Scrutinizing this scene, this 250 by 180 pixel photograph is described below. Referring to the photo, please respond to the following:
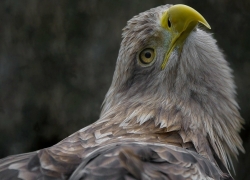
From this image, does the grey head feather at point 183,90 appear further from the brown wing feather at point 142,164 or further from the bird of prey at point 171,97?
the brown wing feather at point 142,164

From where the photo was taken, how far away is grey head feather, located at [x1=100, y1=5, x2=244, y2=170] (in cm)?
336

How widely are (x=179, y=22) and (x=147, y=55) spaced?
34cm

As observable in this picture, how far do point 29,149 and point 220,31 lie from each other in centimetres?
230

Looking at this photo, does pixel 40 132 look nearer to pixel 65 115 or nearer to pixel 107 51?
pixel 65 115

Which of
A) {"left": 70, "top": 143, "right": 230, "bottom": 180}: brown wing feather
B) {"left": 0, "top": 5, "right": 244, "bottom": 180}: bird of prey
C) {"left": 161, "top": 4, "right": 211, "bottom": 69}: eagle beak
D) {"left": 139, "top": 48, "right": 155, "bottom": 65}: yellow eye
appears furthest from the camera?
{"left": 139, "top": 48, "right": 155, "bottom": 65}: yellow eye

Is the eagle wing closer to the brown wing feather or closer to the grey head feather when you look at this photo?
the brown wing feather

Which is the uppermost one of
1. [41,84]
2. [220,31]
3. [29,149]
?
[220,31]

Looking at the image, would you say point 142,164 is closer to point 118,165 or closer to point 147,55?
point 118,165

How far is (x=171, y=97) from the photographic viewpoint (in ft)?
11.4

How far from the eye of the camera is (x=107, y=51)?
18.9 feet

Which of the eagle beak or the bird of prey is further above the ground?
the eagle beak

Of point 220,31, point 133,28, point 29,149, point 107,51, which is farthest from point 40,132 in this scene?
point 133,28

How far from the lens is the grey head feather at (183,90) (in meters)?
3.36

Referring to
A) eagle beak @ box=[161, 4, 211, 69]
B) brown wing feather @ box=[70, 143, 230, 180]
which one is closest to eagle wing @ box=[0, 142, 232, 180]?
brown wing feather @ box=[70, 143, 230, 180]
